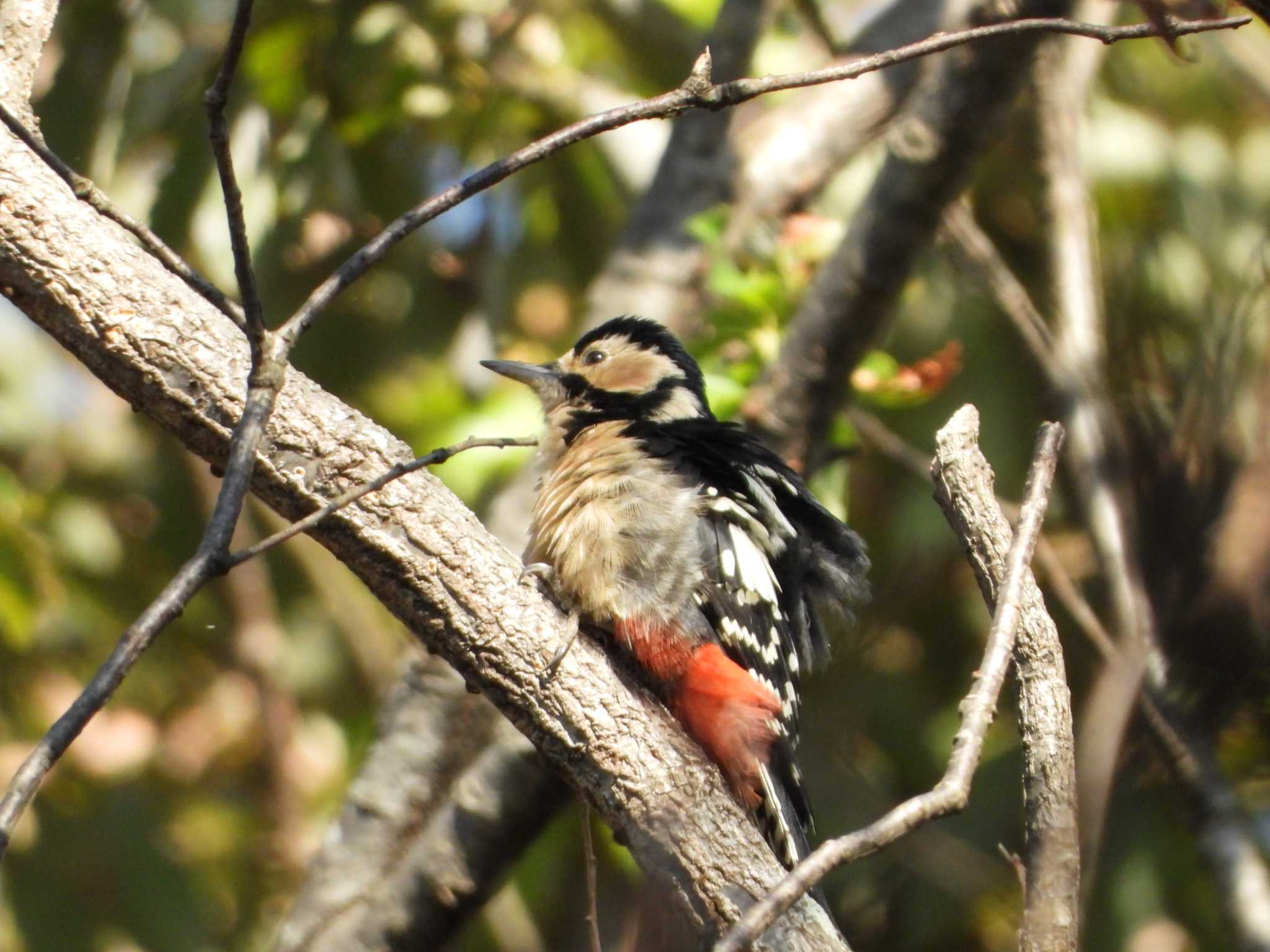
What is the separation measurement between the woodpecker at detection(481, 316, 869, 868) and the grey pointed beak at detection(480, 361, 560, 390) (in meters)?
0.40

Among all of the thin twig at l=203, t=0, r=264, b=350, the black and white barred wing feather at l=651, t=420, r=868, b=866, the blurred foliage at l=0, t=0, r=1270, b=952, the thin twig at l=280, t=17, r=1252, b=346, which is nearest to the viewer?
the thin twig at l=203, t=0, r=264, b=350

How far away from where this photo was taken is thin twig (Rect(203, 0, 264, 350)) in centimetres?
172

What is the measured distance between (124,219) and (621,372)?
7.52 feet

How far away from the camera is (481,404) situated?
4.72 m

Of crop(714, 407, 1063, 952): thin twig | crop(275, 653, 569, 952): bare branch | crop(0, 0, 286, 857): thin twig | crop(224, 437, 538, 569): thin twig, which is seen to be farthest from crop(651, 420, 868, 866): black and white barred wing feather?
crop(0, 0, 286, 857): thin twig

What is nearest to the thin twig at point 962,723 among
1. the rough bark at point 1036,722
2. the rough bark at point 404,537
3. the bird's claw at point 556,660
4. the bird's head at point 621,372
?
the rough bark at point 1036,722

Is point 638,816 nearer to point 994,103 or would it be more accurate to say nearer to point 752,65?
point 994,103

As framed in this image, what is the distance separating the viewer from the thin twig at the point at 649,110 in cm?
197

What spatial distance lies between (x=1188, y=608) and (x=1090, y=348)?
108 cm

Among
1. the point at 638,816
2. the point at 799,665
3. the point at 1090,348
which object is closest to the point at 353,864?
the point at 799,665

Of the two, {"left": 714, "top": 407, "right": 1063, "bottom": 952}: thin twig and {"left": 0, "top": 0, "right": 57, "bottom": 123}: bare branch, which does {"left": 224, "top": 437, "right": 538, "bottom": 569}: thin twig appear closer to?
{"left": 714, "top": 407, "right": 1063, "bottom": 952}: thin twig

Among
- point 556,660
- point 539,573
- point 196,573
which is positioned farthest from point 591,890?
point 196,573

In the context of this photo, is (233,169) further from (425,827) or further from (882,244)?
(425,827)

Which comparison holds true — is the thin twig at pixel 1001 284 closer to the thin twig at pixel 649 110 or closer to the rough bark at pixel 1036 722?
the rough bark at pixel 1036 722
